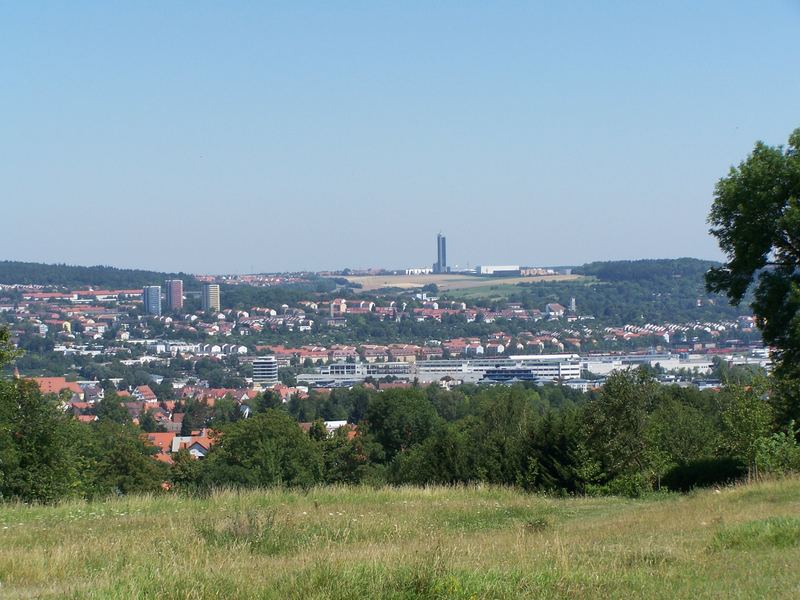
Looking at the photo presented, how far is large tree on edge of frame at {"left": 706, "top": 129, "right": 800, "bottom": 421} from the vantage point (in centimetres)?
1847

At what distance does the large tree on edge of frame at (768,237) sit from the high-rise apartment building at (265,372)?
12410 cm

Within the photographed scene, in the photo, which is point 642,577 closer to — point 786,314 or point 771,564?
point 771,564

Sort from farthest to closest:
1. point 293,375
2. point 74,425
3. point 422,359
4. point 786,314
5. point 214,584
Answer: point 422,359, point 293,375, point 74,425, point 786,314, point 214,584

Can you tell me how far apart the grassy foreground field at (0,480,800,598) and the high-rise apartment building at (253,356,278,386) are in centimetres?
12886

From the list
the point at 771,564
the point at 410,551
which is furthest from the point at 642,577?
the point at 410,551

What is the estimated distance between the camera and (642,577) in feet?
23.6

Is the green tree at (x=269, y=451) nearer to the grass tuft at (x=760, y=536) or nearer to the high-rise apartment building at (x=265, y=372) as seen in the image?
the grass tuft at (x=760, y=536)

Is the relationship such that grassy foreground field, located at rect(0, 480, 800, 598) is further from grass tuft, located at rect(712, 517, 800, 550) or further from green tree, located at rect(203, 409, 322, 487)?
green tree, located at rect(203, 409, 322, 487)

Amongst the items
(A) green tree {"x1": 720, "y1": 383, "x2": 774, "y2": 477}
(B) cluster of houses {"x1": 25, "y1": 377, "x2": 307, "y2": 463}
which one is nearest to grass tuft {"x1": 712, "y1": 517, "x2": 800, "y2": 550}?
(A) green tree {"x1": 720, "y1": 383, "x2": 774, "y2": 477}

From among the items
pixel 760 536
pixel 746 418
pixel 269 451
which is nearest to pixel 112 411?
pixel 269 451

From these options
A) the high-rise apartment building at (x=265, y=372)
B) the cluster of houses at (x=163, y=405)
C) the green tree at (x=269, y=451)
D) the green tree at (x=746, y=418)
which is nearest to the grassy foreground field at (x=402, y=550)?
the green tree at (x=746, y=418)

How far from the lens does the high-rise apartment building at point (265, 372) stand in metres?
145

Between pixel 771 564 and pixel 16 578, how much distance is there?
18.1ft

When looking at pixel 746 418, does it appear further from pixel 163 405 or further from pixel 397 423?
pixel 163 405
